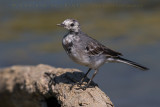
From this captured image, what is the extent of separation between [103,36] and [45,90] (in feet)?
21.1

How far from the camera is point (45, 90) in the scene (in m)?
7.23

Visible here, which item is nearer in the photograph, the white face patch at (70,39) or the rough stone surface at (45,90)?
the rough stone surface at (45,90)

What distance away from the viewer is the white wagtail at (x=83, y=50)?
708cm

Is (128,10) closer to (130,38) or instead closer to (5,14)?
(130,38)

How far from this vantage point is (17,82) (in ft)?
25.3

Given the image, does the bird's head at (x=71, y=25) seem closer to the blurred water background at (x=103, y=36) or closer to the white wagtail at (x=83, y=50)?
the white wagtail at (x=83, y=50)

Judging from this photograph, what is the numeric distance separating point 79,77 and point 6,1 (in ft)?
34.1

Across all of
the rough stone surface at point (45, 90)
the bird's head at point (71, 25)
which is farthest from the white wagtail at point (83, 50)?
the rough stone surface at point (45, 90)

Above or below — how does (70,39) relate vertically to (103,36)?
below

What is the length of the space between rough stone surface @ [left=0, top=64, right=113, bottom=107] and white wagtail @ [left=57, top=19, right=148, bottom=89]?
12.5 inches

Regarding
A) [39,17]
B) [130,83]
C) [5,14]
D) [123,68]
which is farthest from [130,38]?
[5,14]

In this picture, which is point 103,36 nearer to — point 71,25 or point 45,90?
point 71,25

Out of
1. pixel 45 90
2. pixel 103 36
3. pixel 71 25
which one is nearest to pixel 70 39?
pixel 71 25

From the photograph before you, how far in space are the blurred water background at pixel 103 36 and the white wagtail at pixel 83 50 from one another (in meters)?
2.54
